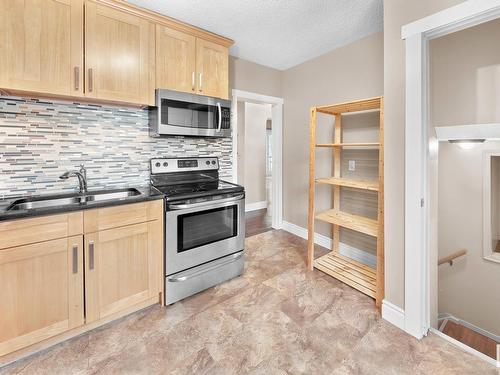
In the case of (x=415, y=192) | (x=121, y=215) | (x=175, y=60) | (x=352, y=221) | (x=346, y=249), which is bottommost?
(x=346, y=249)

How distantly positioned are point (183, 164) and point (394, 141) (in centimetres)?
195

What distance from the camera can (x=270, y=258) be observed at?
2900mm

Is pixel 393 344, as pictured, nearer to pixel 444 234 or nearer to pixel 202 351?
pixel 202 351

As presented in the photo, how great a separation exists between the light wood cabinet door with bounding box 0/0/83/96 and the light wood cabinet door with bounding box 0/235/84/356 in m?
1.04

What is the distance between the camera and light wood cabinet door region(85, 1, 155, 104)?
184cm

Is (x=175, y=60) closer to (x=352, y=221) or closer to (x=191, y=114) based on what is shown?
(x=191, y=114)

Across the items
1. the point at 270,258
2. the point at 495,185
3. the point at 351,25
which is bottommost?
the point at 270,258

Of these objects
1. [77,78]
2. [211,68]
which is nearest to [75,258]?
[77,78]

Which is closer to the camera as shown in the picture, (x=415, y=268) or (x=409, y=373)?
(x=409, y=373)

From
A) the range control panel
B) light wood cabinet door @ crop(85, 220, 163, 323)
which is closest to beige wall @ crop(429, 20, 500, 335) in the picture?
the range control panel

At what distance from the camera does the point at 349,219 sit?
100.0 inches

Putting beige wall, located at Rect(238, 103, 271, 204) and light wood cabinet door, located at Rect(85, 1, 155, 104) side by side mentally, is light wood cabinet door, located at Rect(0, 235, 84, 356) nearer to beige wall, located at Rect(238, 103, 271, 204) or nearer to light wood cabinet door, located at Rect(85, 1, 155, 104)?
light wood cabinet door, located at Rect(85, 1, 155, 104)

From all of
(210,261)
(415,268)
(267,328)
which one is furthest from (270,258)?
(415,268)

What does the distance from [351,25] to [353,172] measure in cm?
146
